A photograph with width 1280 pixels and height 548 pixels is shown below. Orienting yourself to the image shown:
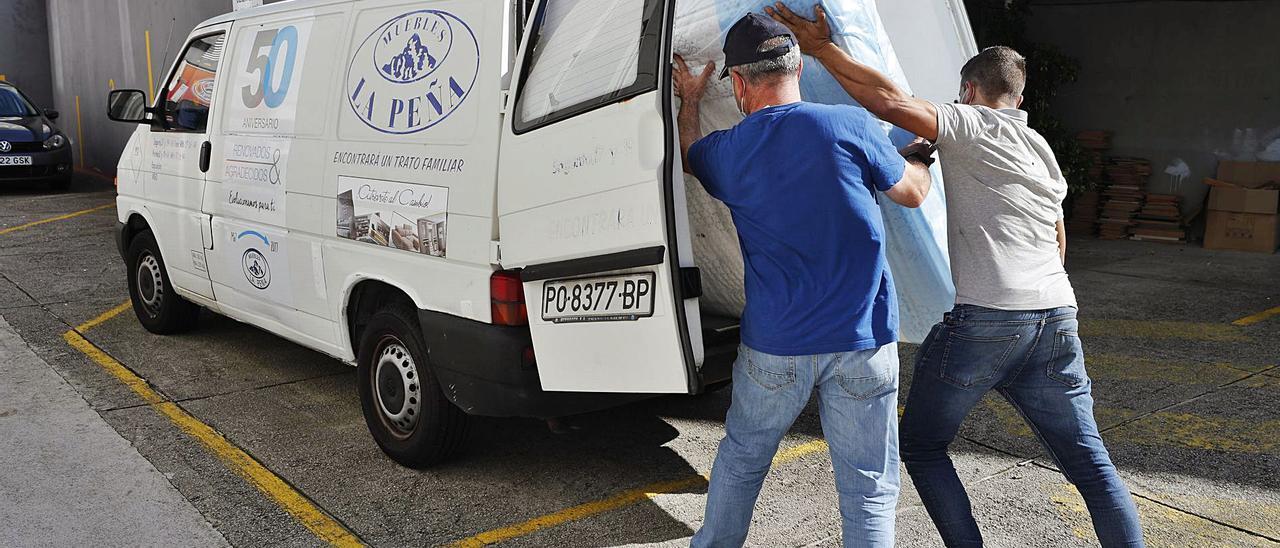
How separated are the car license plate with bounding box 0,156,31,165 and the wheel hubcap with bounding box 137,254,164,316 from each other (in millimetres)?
10372

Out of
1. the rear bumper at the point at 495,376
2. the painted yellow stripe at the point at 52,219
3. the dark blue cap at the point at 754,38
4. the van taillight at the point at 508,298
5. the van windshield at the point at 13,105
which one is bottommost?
the painted yellow stripe at the point at 52,219

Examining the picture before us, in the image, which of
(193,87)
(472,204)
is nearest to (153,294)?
(193,87)

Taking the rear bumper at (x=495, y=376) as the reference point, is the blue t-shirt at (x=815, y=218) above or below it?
above

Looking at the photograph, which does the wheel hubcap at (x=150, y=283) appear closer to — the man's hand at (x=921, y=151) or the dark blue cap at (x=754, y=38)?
the dark blue cap at (x=754, y=38)

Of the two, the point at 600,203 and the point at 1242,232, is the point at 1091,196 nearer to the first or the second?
the point at 1242,232

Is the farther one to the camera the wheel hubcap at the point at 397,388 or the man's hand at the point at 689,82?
the wheel hubcap at the point at 397,388

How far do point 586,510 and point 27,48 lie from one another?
24.0 m

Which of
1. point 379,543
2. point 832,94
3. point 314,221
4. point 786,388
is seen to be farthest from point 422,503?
point 832,94

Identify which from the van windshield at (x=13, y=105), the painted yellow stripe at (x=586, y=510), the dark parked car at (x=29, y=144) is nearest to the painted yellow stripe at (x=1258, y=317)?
the painted yellow stripe at (x=586, y=510)

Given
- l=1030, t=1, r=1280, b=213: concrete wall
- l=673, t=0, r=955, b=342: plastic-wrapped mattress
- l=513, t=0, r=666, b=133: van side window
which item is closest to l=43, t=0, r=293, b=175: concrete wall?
l=1030, t=1, r=1280, b=213: concrete wall

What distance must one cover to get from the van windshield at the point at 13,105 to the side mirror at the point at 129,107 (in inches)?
443

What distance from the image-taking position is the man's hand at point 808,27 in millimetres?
3090

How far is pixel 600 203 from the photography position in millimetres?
3244

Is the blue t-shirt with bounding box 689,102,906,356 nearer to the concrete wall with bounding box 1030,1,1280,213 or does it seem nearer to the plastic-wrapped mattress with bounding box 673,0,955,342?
the plastic-wrapped mattress with bounding box 673,0,955,342
